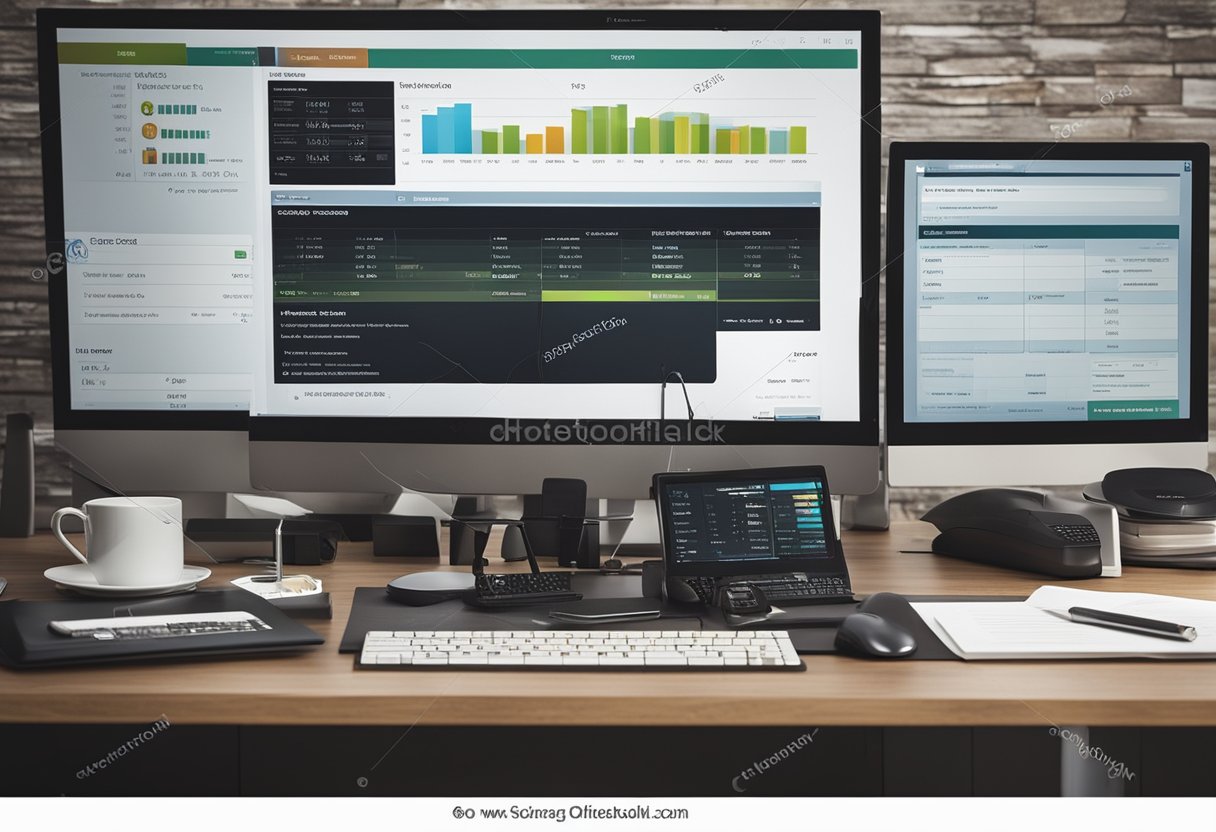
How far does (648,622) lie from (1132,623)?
455 millimetres

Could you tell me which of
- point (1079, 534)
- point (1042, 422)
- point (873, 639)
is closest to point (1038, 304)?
point (1042, 422)

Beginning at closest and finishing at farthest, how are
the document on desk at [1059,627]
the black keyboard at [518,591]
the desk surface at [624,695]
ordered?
the desk surface at [624,695] < the document on desk at [1059,627] < the black keyboard at [518,591]

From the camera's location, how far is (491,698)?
2.46 feet

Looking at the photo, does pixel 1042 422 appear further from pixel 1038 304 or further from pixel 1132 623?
pixel 1132 623

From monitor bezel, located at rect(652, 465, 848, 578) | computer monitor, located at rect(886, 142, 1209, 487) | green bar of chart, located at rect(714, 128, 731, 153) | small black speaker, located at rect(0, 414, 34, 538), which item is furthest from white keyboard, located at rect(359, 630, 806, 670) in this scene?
small black speaker, located at rect(0, 414, 34, 538)

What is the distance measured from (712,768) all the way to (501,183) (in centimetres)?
78

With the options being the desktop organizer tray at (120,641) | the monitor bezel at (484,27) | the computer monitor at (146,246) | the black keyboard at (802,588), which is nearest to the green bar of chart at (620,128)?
the monitor bezel at (484,27)

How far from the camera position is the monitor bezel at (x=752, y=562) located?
1044mm

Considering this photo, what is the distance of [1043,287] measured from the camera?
1284 mm

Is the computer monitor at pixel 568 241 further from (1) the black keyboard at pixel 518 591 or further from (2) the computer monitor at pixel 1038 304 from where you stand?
(1) the black keyboard at pixel 518 591

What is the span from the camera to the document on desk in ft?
2.78

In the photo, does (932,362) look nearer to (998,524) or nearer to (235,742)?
(998,524)

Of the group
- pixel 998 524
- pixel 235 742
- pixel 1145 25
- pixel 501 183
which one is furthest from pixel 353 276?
pixel 1145 25

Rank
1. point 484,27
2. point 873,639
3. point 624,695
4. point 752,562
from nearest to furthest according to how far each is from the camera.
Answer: point 624,695 < point 873,639 < point 752,562 < point 484,27
